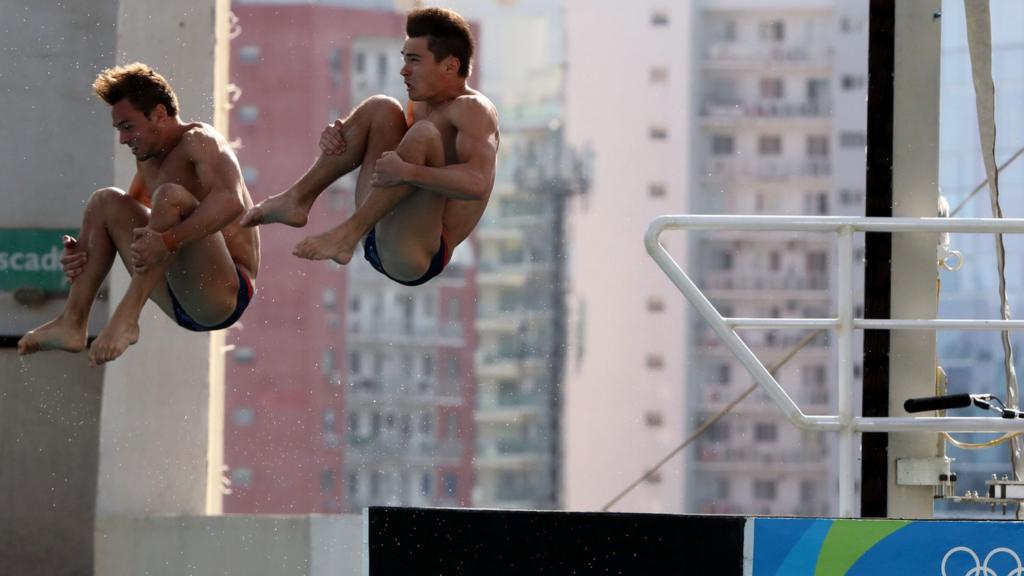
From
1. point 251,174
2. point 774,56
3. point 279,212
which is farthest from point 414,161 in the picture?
point 774,56

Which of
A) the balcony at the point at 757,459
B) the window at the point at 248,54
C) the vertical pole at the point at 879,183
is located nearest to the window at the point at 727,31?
the balcony at the point at 757,459

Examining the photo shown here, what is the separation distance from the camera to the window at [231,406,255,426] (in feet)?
138

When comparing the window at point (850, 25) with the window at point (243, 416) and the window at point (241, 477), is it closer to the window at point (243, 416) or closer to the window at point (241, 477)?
the window at point (243, 416)

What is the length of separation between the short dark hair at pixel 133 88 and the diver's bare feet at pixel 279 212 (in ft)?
1.22

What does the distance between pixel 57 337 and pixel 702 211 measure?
38.1 m

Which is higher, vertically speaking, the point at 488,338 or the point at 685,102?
the point at 685,102

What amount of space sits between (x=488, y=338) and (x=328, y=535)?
1514 inches

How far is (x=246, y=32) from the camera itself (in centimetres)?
4047

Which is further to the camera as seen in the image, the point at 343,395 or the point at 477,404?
the point at 477,404

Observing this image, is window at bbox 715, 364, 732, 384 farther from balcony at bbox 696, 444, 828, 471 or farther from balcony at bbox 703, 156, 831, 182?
balcony at bbox 703, 156, 831, 182

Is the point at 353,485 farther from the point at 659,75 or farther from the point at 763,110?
the point at 763,110

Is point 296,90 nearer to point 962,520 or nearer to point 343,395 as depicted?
point 343,395

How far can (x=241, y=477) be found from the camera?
1805 inches

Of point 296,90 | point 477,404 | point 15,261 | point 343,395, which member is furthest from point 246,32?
point 15,261
